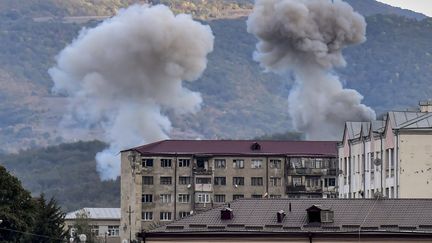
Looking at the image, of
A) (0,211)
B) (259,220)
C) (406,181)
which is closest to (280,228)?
(259,220)

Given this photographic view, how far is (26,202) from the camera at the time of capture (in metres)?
147

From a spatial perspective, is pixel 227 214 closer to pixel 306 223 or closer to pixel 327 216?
pixel 306 223

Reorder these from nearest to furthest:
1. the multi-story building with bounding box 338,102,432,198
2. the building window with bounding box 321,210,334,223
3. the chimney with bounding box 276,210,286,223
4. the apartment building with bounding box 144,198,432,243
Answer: the apartment building with bounding box 144,198,432,243 < the building window with bounding box 321,210,334,223 < the chimney with bounding box 276,210,286,223 < the multi-story building with bounding box 338,102,432,198

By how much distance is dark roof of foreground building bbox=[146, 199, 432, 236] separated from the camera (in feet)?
310

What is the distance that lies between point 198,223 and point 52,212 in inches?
2098

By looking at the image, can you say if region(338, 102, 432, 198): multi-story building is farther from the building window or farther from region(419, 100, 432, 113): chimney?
the building window

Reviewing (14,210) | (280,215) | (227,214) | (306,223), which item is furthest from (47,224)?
(306,223)

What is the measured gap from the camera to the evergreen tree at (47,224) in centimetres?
14462

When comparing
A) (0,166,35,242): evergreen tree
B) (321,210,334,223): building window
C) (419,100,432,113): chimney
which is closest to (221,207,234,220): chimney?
(321,210,334,223): building window

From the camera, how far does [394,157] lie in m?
131

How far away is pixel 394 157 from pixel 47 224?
95.9ft

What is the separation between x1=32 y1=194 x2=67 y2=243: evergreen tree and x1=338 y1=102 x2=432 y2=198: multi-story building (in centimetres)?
2164

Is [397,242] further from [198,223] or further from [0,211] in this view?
[0,211]

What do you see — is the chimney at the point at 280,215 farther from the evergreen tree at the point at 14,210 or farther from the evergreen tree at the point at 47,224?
the evergreen tree at the point at 47,224
